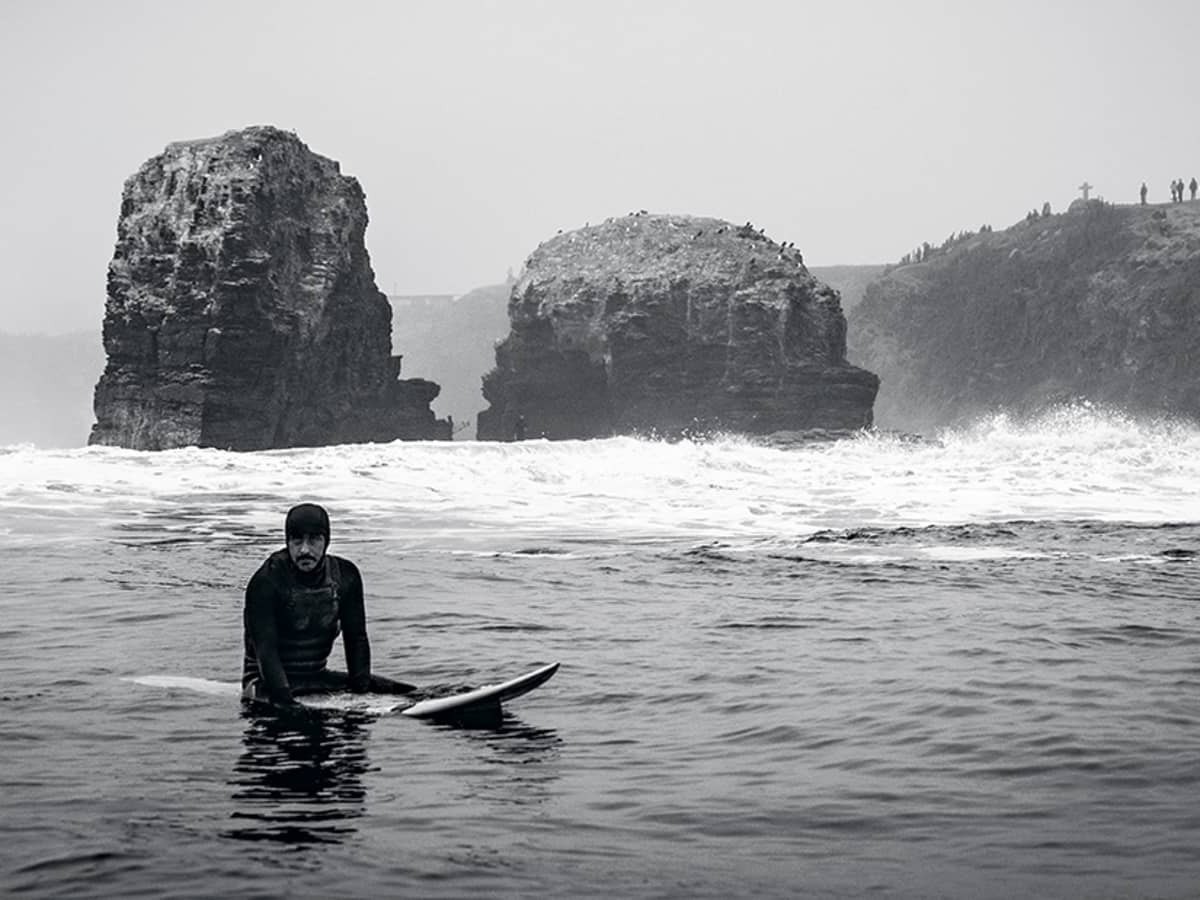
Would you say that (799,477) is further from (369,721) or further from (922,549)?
(369,721)

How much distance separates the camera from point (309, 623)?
845 centimetres

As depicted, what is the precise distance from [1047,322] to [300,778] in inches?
4608

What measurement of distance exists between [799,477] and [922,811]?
30.9 m

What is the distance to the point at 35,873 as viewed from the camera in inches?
186

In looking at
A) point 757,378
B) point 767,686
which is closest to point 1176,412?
point 757,378

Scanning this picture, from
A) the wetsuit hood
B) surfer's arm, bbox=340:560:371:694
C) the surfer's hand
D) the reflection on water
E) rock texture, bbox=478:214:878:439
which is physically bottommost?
the reflection on water

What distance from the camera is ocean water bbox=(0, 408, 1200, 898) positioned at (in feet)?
16.2

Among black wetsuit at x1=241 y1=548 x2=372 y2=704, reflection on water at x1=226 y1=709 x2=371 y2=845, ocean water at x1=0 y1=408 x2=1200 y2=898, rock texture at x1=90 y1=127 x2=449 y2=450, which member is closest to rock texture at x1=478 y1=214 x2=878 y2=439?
rock texture at x1=90 y1=127 x2=449 y2=450

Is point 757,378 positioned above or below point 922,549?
above

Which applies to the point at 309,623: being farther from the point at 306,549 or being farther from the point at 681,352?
the point at 681,352

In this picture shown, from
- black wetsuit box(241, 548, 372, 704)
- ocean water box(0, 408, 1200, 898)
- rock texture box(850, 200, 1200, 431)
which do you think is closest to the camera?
ocean water box(0, 408, 1200, 898)

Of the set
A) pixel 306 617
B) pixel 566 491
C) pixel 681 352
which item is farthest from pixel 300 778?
pixel 681 352

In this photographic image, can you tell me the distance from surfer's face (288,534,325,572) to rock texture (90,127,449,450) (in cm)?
4035

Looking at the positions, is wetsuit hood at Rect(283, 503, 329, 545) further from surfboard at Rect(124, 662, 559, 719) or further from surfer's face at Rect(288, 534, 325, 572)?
surfboard at Rect(124, 662, 559, 719)
